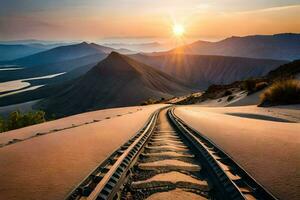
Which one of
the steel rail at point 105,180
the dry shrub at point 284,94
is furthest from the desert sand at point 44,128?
the dry shrub at point 284,94

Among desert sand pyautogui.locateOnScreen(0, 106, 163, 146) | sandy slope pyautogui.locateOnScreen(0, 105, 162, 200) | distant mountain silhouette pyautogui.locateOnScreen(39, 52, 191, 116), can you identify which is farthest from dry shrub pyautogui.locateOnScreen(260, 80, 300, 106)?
distant mountain silhouette pyautogui.locateOnScreen(39, 52, 191, 116)

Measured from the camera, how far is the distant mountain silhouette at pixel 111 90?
510 feet

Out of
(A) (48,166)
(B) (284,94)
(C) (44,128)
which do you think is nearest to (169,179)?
(A) (48,166)

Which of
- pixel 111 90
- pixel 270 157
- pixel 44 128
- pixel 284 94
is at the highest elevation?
pixel 111 90

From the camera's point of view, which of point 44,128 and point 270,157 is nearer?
point 270,157

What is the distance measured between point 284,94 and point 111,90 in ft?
493

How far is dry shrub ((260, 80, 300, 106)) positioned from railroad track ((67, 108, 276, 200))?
18739 millimetres

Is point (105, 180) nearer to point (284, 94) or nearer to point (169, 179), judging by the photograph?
point (169, 179)

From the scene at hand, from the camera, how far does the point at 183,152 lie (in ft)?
25.8

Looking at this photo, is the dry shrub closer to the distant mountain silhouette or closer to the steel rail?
the steel rail

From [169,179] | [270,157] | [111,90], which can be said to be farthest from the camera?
[111,90]

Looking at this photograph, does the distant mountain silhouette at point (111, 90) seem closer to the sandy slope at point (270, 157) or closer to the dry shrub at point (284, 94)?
the dry shrub at point (284, 94)

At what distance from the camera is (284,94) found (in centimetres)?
2497

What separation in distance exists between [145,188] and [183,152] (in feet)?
9.78
